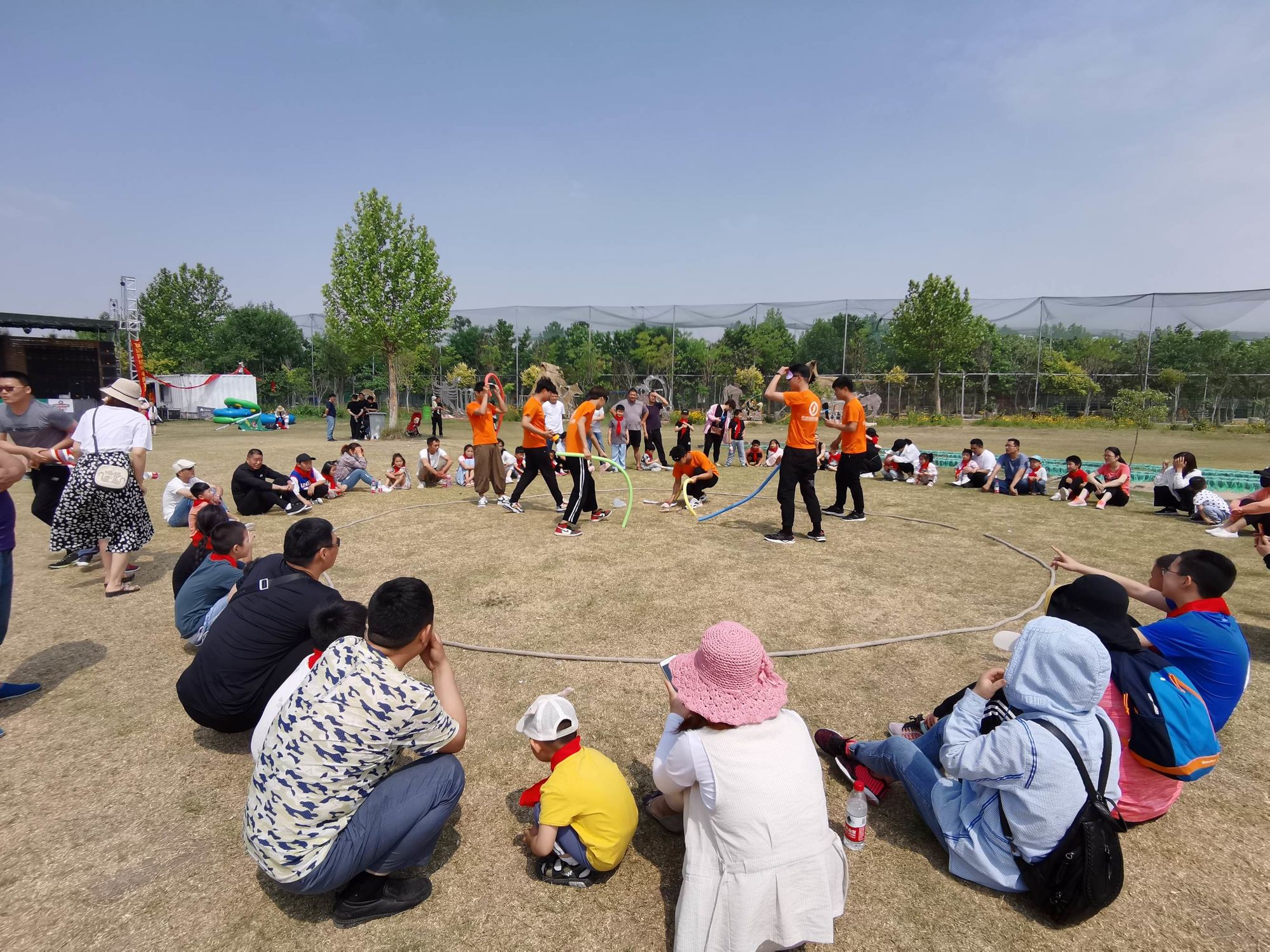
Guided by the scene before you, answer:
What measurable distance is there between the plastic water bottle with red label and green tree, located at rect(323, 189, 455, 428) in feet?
74.0

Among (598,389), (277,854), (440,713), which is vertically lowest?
(277,854)

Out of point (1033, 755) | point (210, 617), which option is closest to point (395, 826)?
point (1033, 755)

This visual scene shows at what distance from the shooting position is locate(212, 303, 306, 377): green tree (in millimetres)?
45344

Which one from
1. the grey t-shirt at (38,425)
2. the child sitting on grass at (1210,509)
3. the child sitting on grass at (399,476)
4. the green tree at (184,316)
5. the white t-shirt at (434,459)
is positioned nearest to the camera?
the grey t-shirt at (38,425)

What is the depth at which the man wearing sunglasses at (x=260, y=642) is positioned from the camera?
3.22 meters

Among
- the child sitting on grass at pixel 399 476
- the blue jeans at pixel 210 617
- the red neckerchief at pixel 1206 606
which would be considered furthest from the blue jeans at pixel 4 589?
the child sitting on grass at pixel 399 476

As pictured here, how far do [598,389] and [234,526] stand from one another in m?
5.70

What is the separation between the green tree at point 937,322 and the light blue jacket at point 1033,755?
32.6 metres

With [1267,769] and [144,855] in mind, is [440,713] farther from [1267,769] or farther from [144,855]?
[1267,769]

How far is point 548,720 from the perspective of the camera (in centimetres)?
262

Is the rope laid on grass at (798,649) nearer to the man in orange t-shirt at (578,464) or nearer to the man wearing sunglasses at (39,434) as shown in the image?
the man in orange t-shirt at (578,464)

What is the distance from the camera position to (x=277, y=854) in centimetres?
226

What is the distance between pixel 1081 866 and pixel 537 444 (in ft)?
25.8

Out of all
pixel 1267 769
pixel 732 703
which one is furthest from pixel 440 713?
pixel 1267 769
